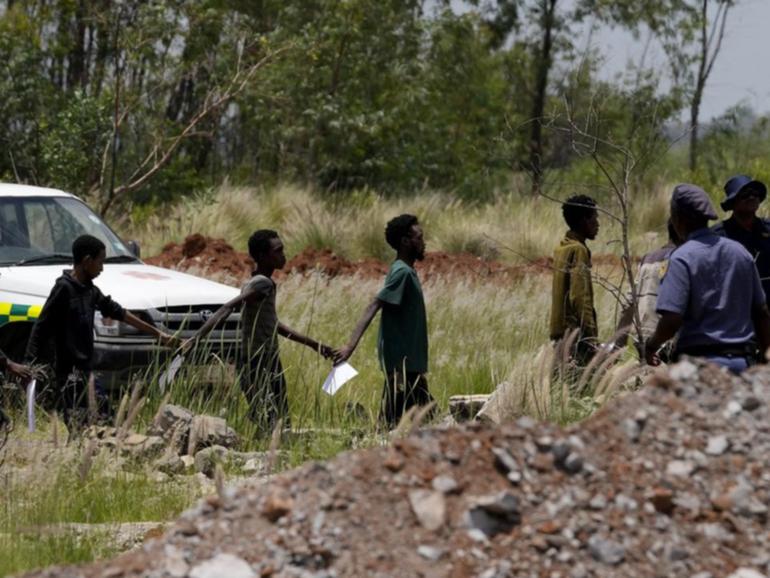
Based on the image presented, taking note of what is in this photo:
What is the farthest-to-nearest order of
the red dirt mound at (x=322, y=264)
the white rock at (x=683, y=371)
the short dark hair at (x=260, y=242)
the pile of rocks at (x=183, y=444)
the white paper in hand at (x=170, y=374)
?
1. the red dirt mound at (x=322, y=264)
2. the white paper in hand at (x=170, y=374)
3. the short dark hair at (x=260, y=242)
4. the pile of rocks at (x=183, y=444)
5. the white rock at (x=683, y=371)

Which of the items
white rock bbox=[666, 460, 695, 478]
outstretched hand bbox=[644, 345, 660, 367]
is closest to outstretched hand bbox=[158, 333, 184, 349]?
outstretched hand bbox=[644, 345, 660, 367]

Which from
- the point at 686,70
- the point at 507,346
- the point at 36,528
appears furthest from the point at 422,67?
the point at 36,528

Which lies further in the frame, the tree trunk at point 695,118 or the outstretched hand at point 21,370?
the tree trunk at point 695,118

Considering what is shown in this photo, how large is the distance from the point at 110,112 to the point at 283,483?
19.8 m

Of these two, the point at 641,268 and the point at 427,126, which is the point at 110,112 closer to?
the point at 427,126

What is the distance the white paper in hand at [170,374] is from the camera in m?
10.5

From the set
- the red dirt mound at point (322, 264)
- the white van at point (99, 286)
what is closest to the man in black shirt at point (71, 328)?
the white van at point (99, 286)

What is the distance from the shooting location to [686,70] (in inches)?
1345

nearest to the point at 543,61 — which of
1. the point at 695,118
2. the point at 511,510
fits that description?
the point at 695,118

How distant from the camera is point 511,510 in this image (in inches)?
214

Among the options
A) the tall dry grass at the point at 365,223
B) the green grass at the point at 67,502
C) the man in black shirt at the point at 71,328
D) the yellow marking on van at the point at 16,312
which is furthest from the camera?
the tall dry grass at the point at 365,223

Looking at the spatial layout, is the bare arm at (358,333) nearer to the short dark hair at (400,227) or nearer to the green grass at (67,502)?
the short dark hair at (400,227)

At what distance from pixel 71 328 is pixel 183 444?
3.27 feet

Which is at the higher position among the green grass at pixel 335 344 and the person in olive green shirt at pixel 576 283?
the person in olive green shirt at pixel 576 283
